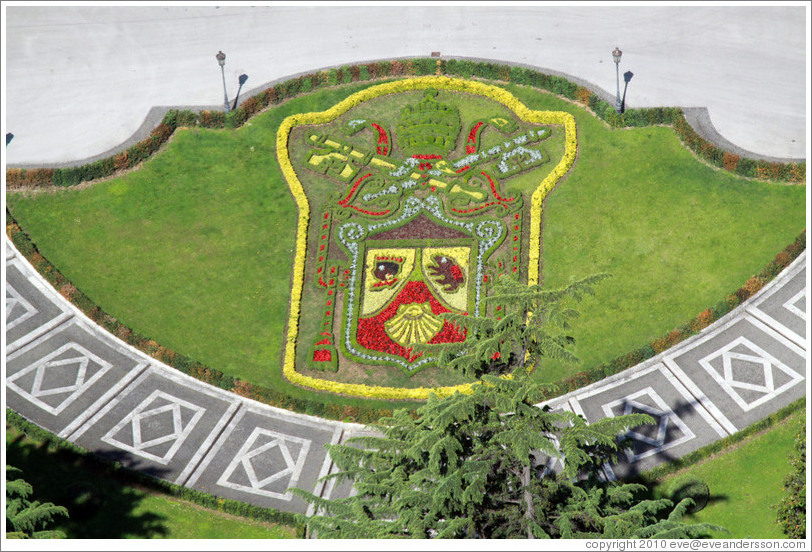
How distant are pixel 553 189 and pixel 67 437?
23.6m

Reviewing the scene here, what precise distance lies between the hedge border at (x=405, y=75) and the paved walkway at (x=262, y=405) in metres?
6.53

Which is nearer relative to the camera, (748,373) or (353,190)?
(748,373)

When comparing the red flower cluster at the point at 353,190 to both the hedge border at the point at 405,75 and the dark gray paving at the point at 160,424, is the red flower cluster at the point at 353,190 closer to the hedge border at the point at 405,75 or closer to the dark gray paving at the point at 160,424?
the hedge border at the point at 405,75

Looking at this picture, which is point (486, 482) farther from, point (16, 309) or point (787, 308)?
point (16, 309)

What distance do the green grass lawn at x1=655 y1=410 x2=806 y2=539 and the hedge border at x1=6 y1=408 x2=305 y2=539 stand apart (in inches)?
539

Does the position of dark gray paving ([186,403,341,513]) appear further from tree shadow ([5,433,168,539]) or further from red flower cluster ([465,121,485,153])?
red flower cluster ([465,121,485,153])

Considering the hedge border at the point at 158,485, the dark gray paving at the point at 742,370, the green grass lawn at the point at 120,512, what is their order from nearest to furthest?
the green grass lawn at the point at 120,512, the hedge border at the point at 158,485, the dark gray paving at the point at 742,370

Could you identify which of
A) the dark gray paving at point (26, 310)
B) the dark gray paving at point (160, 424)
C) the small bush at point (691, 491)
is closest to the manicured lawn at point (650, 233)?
the small bush at point (691, 491)

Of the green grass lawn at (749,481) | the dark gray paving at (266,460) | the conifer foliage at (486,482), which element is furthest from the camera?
the dark gray paving at (266,460)

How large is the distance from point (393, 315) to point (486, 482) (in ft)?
52.5

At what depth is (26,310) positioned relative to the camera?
172ft

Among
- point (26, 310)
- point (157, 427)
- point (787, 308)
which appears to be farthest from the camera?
point (26, 310)

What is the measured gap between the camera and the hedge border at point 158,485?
1734 inches

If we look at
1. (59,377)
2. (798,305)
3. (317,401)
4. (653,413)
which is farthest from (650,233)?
(59,377)
